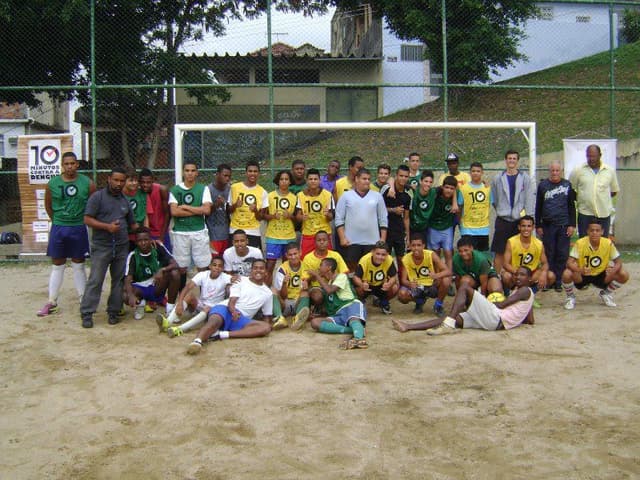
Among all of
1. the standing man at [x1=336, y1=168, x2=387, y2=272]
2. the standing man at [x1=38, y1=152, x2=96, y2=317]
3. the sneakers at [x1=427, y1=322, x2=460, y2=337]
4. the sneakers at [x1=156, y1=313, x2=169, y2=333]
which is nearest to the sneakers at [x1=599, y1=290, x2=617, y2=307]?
the sneakers at [x1=427, y1=322, x2=460, y2=337]

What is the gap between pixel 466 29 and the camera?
14797mm

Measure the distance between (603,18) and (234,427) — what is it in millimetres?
19238

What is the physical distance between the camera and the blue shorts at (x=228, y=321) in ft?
23.2

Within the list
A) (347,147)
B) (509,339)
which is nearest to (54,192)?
(509,339)

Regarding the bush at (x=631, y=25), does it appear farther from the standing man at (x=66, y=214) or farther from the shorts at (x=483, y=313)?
the standing man at (x=66, y=214)

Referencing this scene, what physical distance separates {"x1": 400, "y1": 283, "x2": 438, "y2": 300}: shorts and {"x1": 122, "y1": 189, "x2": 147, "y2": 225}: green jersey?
10.5 ft

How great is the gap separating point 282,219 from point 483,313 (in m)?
2.70

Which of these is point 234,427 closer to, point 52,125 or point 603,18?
point 603,18

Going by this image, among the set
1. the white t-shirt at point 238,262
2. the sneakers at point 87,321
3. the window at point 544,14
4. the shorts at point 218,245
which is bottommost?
the sneakers at point 87,321

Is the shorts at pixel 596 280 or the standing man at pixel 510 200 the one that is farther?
the standing man at pixel 510 200

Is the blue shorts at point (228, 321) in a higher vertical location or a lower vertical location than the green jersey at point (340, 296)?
lower

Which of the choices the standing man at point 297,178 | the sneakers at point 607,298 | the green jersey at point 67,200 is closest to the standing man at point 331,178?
the standing man at point 297,178

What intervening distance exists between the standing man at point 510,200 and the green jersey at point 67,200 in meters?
5.16

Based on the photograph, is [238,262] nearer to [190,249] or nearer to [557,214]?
[190,249]
